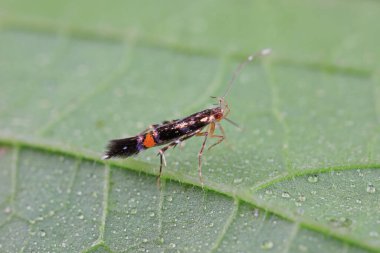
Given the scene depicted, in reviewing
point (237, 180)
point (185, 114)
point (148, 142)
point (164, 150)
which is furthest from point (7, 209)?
point (237, 180)

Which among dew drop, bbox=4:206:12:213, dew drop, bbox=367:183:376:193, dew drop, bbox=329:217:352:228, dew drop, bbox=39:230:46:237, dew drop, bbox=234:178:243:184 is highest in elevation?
dew drop, bbox=367:183:376:193

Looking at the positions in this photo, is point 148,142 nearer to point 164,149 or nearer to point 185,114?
point 164,149

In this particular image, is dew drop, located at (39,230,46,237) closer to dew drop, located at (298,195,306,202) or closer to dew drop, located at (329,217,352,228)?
dew drop, located at (298,195,306,202)

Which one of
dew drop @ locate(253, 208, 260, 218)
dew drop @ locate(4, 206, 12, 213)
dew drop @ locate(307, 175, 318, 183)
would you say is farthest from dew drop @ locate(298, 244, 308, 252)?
dew drop @ locate(4, 206, 12, 213)

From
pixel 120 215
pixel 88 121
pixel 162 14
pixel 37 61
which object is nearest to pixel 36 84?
pixel 37 61

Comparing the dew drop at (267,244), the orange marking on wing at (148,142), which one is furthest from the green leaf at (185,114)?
the orange marking on wing at (148,142)

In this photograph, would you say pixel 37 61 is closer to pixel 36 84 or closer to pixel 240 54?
pixel 36 84

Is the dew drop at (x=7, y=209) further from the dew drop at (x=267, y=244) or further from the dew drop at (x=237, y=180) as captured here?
the dew drop at (x=267, y=244)

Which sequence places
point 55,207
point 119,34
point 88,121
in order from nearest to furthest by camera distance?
point 55,207
point 88,121
point 119,34
